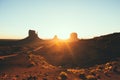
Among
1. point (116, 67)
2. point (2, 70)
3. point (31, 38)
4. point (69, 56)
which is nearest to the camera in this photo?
point (116, 67)

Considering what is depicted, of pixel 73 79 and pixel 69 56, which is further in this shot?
pixel 69 56

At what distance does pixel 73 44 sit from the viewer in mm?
49000

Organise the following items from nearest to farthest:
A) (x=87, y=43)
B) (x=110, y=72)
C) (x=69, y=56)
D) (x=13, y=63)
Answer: (x=110, y=72) < (x=13, y=63) < (x=69, y=56) < (x=87, y=43)

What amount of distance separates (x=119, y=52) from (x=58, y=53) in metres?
15.8

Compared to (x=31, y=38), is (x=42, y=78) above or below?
below

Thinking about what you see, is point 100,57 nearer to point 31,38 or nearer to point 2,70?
point 2,70

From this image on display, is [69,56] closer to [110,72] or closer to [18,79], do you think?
[110,72]

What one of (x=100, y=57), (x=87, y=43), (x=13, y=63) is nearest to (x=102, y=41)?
(x=87, y=43)

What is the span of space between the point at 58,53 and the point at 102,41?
1178 cm

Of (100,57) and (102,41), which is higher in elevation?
(102,41)

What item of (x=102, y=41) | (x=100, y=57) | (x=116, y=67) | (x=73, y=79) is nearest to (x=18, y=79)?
(x=73, y=79)

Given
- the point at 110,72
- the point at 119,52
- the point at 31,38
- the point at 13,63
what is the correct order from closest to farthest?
the point at 110,72 → the point at 13,63 → the point at 119,52 → the point at 31,38

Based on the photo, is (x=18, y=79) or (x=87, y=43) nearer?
(x=18, y=79)

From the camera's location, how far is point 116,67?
903 inches
